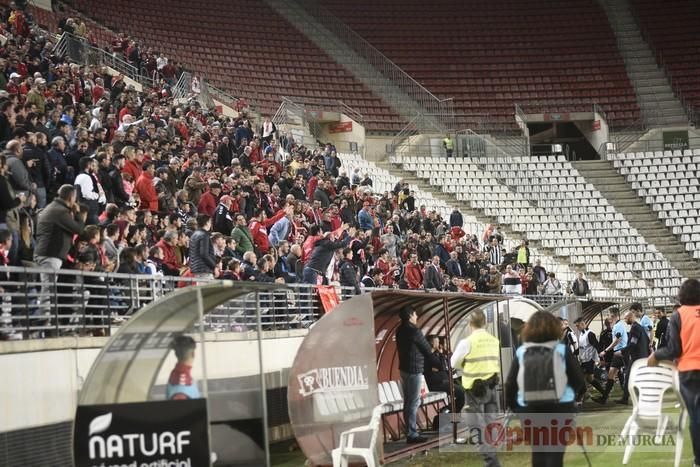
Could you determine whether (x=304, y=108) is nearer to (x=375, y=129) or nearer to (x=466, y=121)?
(x=375, y=129)

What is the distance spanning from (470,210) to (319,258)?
2017cm

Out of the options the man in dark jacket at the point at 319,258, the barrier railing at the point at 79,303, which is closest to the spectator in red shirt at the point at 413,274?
the man in dark jacket at the point at 319,258

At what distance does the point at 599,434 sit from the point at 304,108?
25.9m

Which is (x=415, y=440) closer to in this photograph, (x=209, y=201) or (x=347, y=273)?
(x=347, y=273)

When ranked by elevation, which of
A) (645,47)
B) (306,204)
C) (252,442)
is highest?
(645,47)

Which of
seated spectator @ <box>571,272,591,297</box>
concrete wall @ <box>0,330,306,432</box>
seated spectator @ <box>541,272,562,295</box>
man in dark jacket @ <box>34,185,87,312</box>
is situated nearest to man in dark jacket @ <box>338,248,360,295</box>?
concrete wall @ <box>0,330,306,432</box>

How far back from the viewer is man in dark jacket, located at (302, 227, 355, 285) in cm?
1888

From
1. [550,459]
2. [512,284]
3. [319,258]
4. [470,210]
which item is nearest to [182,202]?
[319,258]

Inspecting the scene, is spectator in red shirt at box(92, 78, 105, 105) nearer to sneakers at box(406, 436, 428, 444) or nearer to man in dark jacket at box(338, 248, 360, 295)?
man in dark jacket at box(338, 248, 360, 295)

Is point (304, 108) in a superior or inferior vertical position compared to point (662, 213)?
superior

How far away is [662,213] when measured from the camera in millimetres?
39281

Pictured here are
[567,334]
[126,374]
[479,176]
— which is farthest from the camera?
[479,176]

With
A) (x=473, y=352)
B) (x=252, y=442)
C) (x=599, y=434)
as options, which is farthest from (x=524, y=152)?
(x=252, y=442)

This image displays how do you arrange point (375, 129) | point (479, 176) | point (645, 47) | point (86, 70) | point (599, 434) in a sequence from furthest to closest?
point (645, 47)
point (375, 129)
point (479, 176)
point (86, 70)
point (599, 434)
